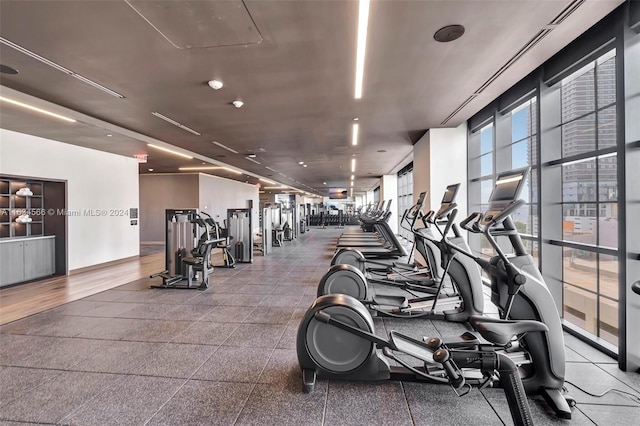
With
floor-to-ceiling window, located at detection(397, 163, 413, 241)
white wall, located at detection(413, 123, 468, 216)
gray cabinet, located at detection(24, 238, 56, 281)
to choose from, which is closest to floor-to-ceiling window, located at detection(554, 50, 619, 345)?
white wall, located at detection(413, 123, 468, 216)

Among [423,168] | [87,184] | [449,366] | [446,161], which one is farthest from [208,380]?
[87,184]

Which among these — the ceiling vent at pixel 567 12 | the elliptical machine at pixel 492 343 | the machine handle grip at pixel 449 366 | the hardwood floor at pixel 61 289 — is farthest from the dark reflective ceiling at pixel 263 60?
the hardwood floor at pixel 61 289

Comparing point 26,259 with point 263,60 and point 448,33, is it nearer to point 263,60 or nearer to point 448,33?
point 263,60

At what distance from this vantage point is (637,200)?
8.46 ft

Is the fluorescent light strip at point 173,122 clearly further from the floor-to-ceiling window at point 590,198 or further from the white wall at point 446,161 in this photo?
the floor-to-ceiling window at point 590,198

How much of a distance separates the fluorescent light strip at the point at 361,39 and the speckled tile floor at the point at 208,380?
3.11m

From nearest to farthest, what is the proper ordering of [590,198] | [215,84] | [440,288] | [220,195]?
[590,198] → [440,288] → [215,84] → [220,195]

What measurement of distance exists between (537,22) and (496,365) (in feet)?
9.86

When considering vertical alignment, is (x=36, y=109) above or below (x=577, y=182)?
above

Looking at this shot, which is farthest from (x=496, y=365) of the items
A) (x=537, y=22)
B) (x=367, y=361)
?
(x=537, y=22)

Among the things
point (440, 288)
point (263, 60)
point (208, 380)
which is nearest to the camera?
point (208, 380)

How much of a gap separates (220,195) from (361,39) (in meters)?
12.5

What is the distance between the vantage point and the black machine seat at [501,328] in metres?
1.73

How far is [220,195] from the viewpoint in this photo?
14367 millimetres
